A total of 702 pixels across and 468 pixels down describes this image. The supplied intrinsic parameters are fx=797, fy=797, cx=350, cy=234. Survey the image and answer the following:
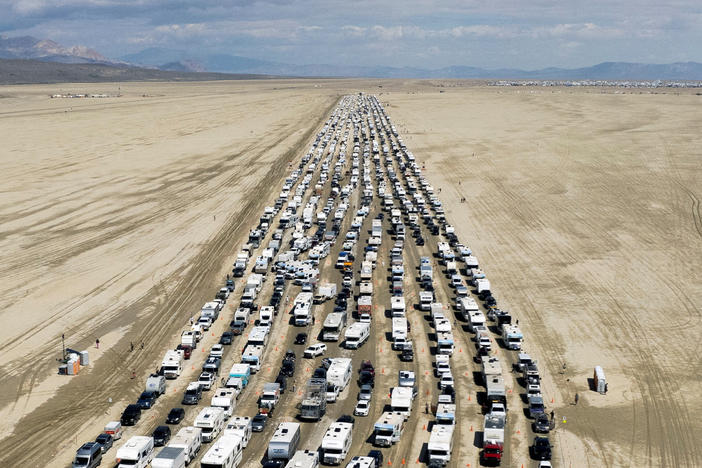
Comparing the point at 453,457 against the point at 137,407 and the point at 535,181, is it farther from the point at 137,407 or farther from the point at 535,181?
the point at 535,181

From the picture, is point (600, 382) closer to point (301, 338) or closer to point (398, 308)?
point (398, 308)

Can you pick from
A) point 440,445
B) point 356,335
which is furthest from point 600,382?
point 356,335

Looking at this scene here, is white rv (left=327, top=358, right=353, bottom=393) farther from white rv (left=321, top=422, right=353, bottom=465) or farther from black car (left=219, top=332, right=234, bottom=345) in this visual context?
black car (left=219, top=332, right=234, bottom=345)

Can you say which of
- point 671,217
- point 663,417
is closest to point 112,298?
point 663,417

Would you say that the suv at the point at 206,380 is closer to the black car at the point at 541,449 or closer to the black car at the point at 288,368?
the black car at the point at 288,368

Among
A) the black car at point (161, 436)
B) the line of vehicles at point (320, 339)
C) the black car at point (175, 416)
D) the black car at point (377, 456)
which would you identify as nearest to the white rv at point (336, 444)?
the line of vehicles at point (320, 339)

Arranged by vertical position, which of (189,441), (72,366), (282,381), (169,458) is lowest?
(72,366)
